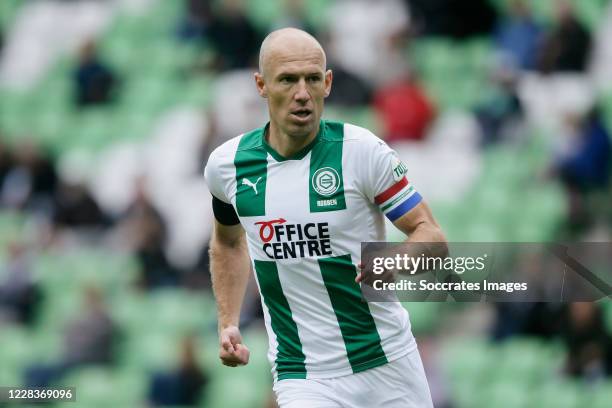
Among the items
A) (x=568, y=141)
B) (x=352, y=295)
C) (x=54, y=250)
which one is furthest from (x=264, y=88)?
(x=54, y=250)

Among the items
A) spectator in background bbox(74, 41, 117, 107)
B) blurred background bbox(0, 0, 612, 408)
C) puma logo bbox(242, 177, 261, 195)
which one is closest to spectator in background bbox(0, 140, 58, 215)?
blurred background bbox(0, 0, 612, 408)

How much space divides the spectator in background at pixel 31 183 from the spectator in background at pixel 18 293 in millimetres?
897

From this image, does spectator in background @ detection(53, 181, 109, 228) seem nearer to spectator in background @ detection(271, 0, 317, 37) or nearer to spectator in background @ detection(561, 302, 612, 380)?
spectator in background @ detection(271, 0, 317, 37)

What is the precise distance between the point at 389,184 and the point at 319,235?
0.38 meters

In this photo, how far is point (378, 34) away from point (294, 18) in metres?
0.97

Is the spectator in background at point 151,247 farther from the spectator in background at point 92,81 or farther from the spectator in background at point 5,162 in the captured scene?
the spectator in background at point 92,81

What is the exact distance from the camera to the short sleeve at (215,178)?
224 inches

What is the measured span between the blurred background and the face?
15.3ft

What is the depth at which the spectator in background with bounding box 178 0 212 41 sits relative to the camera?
13.9 meters

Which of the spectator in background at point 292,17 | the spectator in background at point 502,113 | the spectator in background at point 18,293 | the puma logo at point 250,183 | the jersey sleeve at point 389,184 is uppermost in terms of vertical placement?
the spectator in background at point 292,17

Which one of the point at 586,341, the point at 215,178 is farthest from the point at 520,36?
the point at 215,178

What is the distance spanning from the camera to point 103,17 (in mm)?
14828

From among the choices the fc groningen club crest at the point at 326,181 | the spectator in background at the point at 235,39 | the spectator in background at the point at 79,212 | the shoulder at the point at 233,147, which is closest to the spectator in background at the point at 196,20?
the spectator in background at the point at 235,39

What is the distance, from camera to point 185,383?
1024cm
